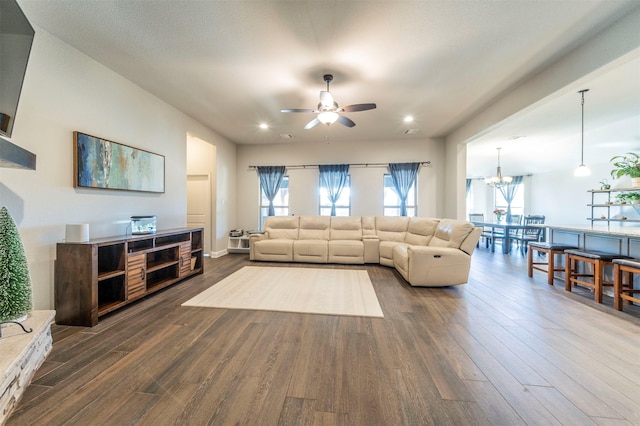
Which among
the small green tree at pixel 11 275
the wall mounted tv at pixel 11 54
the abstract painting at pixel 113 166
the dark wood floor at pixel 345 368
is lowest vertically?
the dark wood floor at pixel 345 368

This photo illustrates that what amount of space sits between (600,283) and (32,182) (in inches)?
245

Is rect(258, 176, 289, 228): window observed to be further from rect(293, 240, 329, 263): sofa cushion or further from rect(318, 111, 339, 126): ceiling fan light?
rect(318, 111, 339, 126): ceiling fan light

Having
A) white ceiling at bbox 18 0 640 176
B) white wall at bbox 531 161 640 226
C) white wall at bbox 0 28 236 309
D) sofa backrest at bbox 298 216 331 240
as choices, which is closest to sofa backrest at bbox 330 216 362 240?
sofa backrest at bbox 298 216 331 240

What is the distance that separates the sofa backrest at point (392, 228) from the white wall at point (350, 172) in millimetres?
934

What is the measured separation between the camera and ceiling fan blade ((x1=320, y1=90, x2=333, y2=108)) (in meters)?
3.00

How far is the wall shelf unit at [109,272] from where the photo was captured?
2.30 metres

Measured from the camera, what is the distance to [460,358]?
182cm

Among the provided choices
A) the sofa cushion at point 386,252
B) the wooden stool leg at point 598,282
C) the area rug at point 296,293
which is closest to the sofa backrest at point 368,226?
the sofa cushion at point 386,252

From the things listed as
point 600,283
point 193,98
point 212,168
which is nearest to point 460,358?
point 600,283

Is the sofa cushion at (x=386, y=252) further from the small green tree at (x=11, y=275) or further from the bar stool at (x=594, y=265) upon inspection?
the small green tree at (x=11, y=275)

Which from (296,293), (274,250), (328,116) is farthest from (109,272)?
(328,116)

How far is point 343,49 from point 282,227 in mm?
3928

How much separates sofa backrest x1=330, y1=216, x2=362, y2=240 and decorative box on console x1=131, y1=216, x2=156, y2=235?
3376mm

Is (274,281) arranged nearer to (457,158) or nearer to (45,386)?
(45,386)
